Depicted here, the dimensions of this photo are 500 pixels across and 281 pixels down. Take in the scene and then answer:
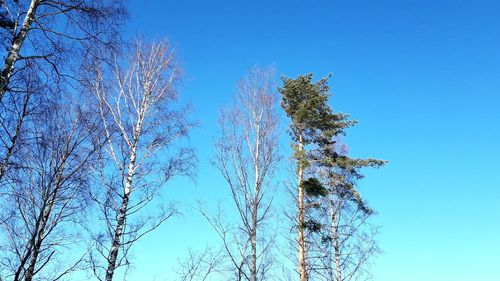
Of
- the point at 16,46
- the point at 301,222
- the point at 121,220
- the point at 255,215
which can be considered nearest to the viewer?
the point at 16,46

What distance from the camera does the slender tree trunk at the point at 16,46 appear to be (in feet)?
18.1

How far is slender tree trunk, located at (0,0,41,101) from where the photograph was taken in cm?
552

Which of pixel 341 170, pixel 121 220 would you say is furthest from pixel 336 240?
pixel 121 220

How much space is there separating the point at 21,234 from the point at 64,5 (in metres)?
7.01

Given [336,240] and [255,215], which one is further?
[336,240]

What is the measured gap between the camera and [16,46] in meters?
5.79

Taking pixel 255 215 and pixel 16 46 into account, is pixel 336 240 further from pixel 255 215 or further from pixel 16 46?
pixel 16 46

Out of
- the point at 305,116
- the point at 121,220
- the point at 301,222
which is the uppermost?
the point at 305,116

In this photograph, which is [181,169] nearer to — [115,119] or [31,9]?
[115,119]

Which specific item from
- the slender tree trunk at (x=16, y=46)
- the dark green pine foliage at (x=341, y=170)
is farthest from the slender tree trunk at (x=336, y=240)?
the slender tree trunk at (x=16, y=46)

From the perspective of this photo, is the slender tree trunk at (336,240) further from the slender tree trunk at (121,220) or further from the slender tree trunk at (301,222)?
the slender tree trunk at (121,220)

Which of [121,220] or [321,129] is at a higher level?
[321,129]

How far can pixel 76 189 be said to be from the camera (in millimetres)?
9844

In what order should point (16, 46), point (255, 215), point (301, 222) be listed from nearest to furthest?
point (16, 46), point (255, 215), point (301, 222)
